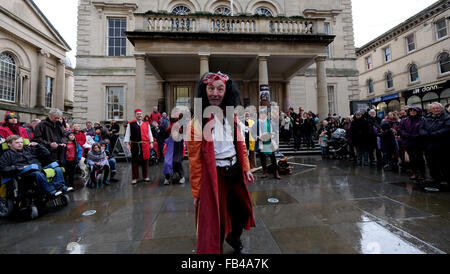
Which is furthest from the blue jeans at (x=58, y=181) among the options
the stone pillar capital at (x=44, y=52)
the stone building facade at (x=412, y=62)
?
the stone pillar capital at (x=44, y=52)

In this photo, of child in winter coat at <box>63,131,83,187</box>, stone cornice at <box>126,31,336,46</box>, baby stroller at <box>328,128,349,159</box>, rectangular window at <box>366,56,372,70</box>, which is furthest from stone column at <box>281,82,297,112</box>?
rectangular window at <box>366,56,372,70</box>

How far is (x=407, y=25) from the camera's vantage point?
2178cm

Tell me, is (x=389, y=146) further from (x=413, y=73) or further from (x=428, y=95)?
(x=413, y=73)

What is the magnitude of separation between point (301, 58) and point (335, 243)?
39.8 feet

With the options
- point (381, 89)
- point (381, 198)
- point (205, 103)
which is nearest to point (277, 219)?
point (205, 103)

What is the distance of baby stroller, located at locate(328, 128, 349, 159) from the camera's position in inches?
352

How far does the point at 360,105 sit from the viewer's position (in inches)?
587

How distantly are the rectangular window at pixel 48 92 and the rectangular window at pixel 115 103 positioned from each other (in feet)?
44.0

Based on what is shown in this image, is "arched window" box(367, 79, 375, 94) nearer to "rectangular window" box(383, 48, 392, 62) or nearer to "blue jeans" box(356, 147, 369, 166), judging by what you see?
"rectangular window" box(383, 48, 392, 62)

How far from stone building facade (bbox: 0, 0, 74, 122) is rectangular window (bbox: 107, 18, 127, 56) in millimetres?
10727

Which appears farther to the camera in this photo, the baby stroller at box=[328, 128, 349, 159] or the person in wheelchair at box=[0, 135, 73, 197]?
the baby stroller at box=[328, 128, 349, 159]

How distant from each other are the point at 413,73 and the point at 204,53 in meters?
24.4

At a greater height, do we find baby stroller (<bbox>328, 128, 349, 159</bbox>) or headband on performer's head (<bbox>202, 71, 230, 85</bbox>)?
A: headband on performer's head (<bbox>202, 71, 230, 85</bbox>)
